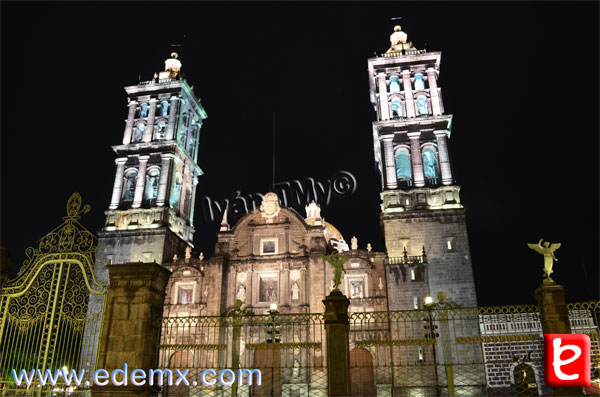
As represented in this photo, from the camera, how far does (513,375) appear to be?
99.6 feet

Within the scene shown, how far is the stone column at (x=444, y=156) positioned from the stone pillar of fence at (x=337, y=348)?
26.4m

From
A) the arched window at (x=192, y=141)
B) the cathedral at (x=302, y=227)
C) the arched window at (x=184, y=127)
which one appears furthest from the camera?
the arched window at (x=192, y=141)

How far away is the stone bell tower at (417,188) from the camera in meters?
34.1

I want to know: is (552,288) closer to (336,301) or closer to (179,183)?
(336,301)

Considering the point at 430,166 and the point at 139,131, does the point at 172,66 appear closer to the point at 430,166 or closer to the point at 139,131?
the point at 139,131

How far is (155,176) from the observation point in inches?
1720

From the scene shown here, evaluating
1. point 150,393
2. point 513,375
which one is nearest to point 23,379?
point 150,393

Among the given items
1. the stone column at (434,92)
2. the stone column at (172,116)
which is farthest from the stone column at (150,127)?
the stone column at (434,92)

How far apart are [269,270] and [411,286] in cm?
1080

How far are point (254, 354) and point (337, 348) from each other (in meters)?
12.0

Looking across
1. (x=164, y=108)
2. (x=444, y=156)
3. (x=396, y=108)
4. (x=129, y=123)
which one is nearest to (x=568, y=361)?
(x=444, y=156)

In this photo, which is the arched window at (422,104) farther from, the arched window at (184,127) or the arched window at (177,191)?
the arched window at (177,191)

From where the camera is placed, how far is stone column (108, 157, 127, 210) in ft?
138

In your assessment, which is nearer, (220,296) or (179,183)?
(220,296)
